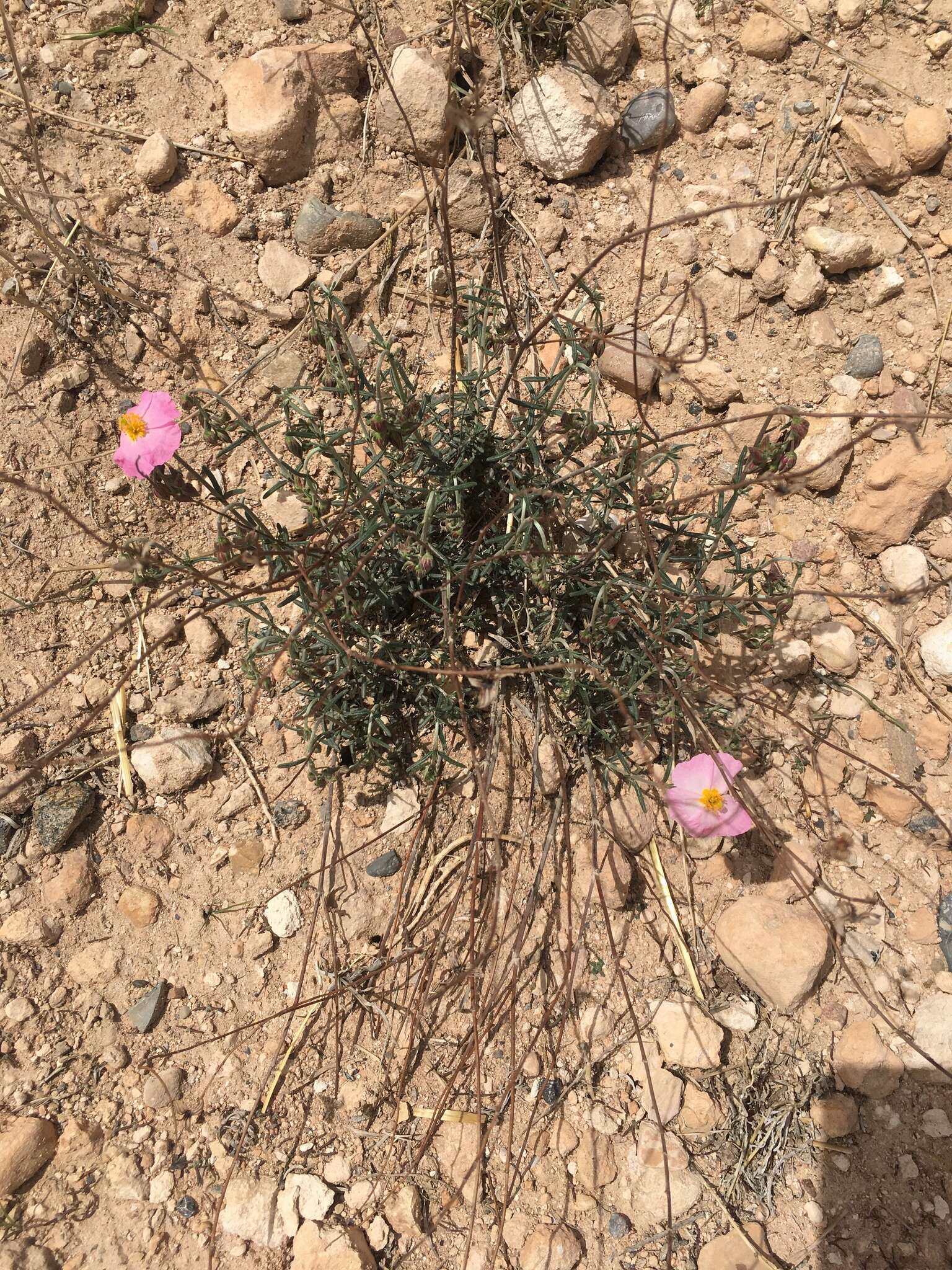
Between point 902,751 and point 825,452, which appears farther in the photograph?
point 825,452

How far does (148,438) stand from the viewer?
6.43ft

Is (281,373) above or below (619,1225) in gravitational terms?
above

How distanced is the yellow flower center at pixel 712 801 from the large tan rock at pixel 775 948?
15.0 inches

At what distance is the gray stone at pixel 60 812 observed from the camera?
2.09m

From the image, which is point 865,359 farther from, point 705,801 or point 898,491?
point 705,801

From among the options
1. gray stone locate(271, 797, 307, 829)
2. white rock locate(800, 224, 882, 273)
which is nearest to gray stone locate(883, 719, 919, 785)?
white rock locate(800, 224, 882, 273)

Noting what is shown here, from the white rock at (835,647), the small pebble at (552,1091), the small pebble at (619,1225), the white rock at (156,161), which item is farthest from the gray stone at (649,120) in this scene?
the small pebble at (619,1225)

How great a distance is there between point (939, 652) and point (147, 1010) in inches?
86.4

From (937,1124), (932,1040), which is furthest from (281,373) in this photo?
(937,1124)

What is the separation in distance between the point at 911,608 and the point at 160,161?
2.51 metres

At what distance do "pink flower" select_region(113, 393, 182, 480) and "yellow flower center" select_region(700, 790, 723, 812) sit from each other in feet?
4.65

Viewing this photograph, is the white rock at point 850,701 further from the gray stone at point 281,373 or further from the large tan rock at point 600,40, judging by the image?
the large tan rock at point 600,40

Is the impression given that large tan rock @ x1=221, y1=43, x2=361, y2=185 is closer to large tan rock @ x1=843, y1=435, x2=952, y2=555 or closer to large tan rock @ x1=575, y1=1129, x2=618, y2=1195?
large tan rock @ x1=843, y1=435, x2=952, y2=555

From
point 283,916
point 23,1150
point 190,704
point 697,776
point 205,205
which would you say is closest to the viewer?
point 23,1150
